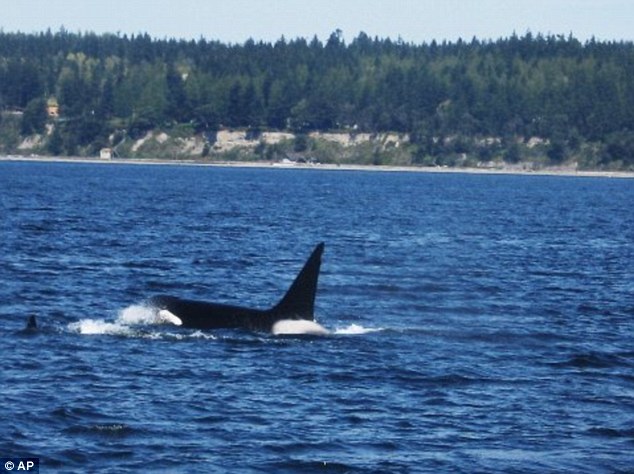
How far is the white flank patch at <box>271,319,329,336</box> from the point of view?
36344 mm

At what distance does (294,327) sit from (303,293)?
0.93 m

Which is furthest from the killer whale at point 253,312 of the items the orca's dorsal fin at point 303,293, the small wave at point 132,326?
the small wave at point 132,326

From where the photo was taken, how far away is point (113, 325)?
1474 inches

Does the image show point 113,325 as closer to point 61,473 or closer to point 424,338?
point 424,338

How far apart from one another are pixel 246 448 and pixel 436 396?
5.70 metres

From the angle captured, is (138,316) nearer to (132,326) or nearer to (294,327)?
(132,326)

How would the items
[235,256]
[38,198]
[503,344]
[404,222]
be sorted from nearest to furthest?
1. [503,344]
2. [235,256]
3. [404,222]
4. [38,198]

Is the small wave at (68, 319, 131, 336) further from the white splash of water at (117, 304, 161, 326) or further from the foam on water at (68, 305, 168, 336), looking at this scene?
the white splash of water at (117, 304, 161, 326)

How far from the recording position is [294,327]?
120 feet

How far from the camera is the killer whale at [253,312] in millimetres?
35969

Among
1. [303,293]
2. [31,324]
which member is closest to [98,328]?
[31,324]

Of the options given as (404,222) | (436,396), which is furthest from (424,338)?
(404,222)

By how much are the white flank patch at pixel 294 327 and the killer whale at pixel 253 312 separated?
0.02 metres

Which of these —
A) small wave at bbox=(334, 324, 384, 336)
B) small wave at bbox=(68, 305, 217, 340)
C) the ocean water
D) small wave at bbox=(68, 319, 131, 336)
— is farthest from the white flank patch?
small wave at bbox=(68, 319, 131, 336)
